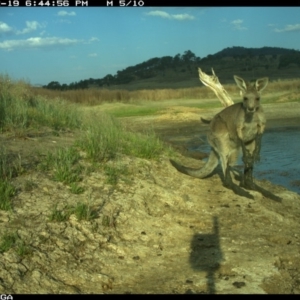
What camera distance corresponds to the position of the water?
10.5m

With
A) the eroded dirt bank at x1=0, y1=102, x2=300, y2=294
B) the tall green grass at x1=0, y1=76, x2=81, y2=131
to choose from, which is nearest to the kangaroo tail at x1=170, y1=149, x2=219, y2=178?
the eroded dirt bank at x1=0, y1=102, x2=300, y2=294

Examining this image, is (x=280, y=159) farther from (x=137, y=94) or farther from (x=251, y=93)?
(x=137, y=94)

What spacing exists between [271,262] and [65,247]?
219cm

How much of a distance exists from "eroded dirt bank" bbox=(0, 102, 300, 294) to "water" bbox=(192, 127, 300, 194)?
2.12 meters

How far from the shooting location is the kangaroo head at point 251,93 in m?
7.84

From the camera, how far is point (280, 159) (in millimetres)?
12602

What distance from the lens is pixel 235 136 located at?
855cm

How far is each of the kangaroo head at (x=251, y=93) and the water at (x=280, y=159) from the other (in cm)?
242

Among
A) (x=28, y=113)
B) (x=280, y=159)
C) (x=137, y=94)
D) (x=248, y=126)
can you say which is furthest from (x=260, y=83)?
(x=137, y=94)

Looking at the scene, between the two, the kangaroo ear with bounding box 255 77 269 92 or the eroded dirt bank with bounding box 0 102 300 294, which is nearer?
the eroded dirt bank with bounding box 0 102 300 294

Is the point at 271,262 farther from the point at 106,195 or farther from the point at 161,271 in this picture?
the point at 106,195

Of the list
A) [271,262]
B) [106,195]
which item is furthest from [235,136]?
[271,262]

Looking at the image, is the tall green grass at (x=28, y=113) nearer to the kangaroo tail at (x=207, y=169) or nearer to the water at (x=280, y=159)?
the kangaroo tail at (x=207, y=169)

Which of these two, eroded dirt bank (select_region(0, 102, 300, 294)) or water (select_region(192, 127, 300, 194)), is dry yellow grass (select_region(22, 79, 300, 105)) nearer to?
water (select_region(192, 127, 300, 194))
